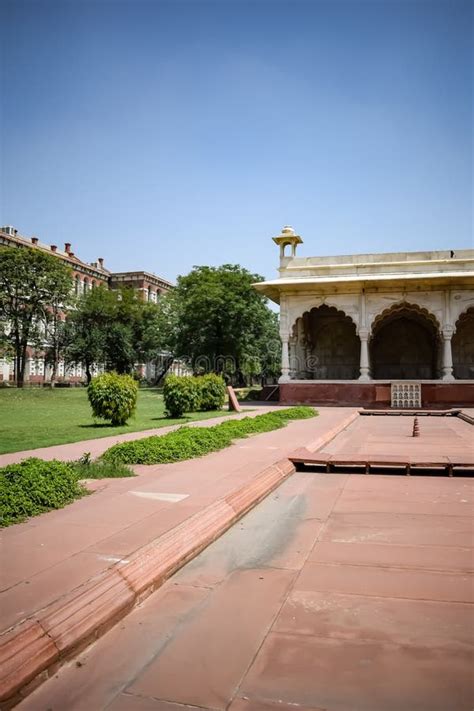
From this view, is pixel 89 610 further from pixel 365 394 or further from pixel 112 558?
pixel 365 394

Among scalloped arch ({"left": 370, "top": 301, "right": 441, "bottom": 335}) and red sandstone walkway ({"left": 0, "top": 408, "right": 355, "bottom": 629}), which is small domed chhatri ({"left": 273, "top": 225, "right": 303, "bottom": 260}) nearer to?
scalloped arch ({"left": 370, "top": 301, "right": 441, "bottom": 335})

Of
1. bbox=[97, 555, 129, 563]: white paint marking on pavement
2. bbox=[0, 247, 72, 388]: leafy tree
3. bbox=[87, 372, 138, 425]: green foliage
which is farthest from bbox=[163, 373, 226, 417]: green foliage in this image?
bbox=[0, 247, 72, 388]: leafy tree

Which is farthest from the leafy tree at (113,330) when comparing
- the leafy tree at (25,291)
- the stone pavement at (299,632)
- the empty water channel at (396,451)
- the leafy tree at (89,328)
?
the stone pavement at (299,632)

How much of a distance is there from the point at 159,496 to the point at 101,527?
122 centimetres

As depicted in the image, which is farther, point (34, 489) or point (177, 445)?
point (177, 445)

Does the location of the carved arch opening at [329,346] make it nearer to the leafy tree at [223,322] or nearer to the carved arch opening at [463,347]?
the carved arch opening at [463,347]

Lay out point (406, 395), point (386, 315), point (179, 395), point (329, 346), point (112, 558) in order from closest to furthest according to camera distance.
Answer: point (112, 558), point (179, 395), point (406, 395), point (386, 315), point (329, 346)

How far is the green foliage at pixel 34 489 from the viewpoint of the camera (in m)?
4.97

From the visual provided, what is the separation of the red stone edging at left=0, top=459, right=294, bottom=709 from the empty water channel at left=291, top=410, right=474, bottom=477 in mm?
3718

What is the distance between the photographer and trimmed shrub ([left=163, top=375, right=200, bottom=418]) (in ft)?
57.2

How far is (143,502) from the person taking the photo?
546cm

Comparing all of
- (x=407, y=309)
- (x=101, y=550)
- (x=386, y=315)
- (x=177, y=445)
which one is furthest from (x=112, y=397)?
(x=407, y=309)

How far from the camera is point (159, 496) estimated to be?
5734mm

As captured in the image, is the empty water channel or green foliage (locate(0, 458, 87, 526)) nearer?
green foliage (locate(0, 458, 87, 526))
